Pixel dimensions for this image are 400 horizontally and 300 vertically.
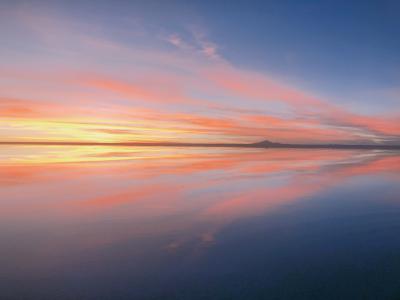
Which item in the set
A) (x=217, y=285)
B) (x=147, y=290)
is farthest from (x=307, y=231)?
(x=147, y=290)

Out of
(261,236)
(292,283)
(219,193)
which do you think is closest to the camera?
(292,283)

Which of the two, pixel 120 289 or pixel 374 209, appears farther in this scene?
pixel 374 209

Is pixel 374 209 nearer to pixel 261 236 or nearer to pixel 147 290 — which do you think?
pixel 261 236

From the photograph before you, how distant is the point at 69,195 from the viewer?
1385 cm

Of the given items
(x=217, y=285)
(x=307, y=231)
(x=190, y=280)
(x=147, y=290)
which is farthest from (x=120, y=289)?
(x=307, y=231)

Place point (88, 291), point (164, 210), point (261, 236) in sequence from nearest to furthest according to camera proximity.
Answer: point (88, 291), point (261, 236), point (164, 210)

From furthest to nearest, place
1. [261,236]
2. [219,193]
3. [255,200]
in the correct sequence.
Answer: [219,193] < [255,200] < [261,236]

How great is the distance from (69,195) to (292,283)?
1078 cm

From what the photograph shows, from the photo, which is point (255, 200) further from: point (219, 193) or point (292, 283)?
point (292, 283)

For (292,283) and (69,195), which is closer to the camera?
(292,283)

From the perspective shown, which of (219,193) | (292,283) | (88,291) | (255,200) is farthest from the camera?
(219,193)

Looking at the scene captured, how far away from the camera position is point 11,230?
8.35 m

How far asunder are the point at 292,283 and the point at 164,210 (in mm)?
6158

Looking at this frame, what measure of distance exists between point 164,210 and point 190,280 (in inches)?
219
